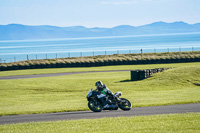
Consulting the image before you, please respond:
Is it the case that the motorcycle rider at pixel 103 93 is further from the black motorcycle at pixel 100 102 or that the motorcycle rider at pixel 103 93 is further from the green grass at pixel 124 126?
the green grass at pixel 124 126

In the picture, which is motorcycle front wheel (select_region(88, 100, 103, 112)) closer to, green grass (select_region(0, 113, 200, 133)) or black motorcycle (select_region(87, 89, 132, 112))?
black motorcycle (select_region(87, 89, 132, 112))

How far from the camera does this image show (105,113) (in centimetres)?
1817

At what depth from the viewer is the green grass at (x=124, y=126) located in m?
12.9

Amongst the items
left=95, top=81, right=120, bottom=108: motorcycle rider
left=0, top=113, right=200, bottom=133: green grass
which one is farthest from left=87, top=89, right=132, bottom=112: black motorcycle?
left=0, top=113, right=200, bottom=133: green grass

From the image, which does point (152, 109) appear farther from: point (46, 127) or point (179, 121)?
point (46, 127)

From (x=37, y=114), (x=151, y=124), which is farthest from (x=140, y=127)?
(x=37, y=114)

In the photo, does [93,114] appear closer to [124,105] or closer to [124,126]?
[124,105]

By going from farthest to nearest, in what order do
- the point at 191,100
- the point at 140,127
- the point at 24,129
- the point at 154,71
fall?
the point at 154,71, the point at 191,100, the point at 24,129, the point at 140,127

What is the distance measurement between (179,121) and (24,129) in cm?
608

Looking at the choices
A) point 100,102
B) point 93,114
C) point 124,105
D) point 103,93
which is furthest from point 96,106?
point 124,105

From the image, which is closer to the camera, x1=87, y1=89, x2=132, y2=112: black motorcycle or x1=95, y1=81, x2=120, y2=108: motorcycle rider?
x1=95, y1=81, x2=120, y2=108: motorcycle rider

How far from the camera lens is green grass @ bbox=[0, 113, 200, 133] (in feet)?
→ 42.2

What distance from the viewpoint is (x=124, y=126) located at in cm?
1368

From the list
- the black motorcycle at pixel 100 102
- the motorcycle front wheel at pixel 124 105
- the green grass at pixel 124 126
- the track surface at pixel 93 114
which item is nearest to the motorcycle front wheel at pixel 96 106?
the black motorcycle at pixel 100 102
